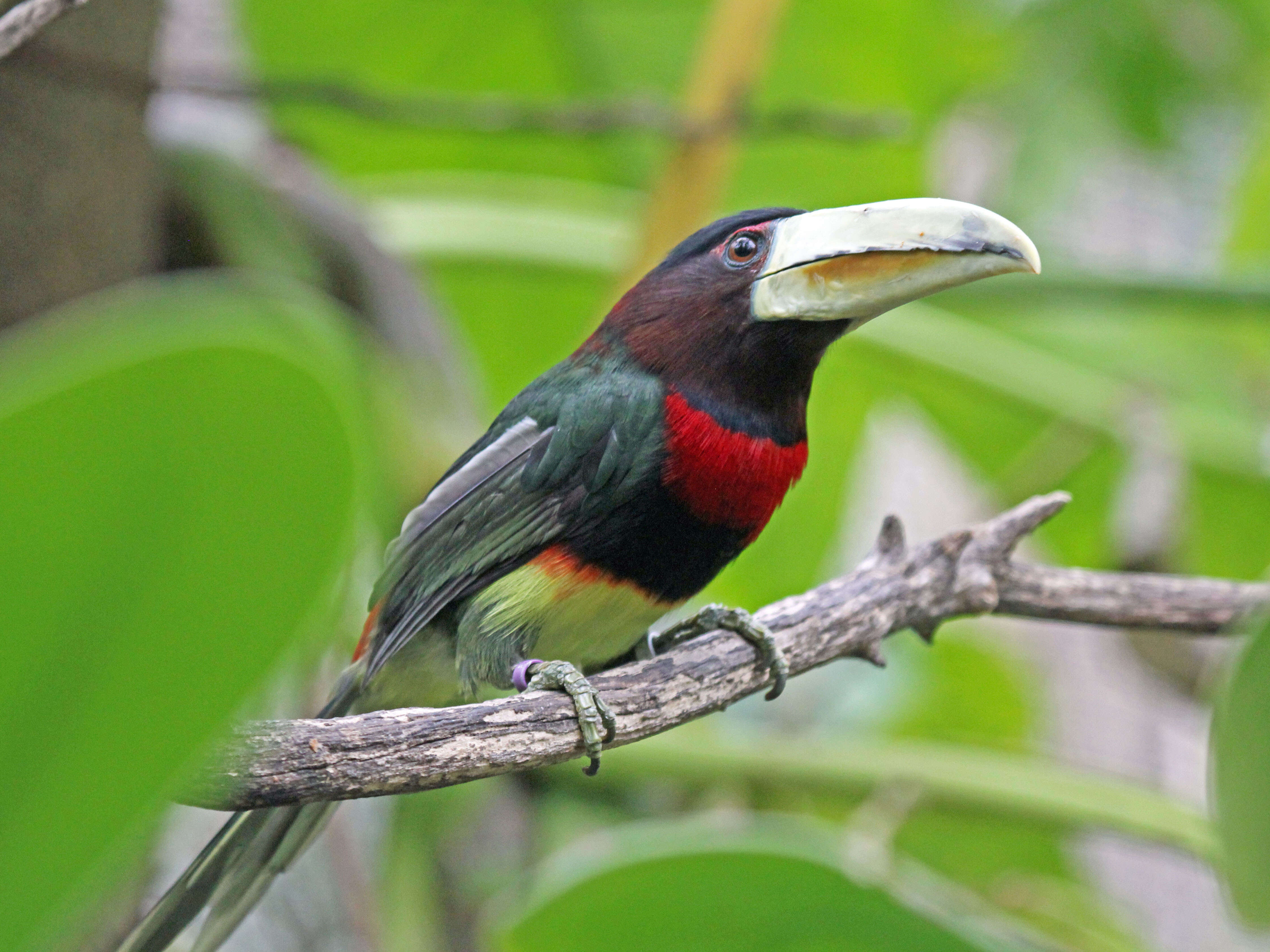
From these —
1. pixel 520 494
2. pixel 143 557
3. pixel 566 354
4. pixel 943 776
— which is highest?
pixel 566 354

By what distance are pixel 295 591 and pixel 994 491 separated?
2.06 meters

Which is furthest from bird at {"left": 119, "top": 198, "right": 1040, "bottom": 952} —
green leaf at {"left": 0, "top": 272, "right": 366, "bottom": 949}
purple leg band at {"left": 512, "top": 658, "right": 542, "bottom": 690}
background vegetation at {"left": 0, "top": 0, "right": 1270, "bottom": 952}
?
green leaf at {"left": 0, "top": 272, "right": 366, "bottom": 949}

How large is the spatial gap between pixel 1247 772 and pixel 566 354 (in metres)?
1.44

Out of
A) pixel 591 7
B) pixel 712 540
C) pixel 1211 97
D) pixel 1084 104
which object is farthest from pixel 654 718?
pixel 1211 97

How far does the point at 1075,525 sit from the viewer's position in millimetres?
2400

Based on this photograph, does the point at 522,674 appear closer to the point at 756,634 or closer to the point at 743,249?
the point at 756,634

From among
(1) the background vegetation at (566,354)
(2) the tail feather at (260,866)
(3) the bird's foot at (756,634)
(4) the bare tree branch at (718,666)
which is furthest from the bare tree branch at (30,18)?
(3) the bird's foot at (756,634)

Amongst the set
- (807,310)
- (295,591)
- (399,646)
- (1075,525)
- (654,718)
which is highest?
(1075,525)

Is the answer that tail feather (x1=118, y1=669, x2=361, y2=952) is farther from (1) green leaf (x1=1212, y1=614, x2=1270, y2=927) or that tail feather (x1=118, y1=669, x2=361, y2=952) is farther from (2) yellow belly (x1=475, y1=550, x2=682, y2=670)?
(1) green leaf (x1=1212, y1=614, x2=1270, y2=927)

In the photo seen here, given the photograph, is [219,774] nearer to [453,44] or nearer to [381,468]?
[381,468]

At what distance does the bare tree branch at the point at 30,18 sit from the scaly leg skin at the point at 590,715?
1.95 feet

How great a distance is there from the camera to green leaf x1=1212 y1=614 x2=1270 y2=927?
3.56ft

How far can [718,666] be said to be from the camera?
1.06 m

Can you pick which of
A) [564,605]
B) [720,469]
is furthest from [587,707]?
[720,469]
